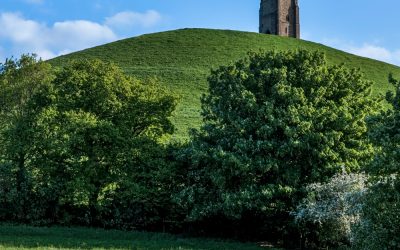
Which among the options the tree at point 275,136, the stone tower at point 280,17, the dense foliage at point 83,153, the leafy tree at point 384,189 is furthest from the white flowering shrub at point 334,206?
the stone tower at point 280,17

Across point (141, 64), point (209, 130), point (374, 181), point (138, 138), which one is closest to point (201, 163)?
point (209, 130)

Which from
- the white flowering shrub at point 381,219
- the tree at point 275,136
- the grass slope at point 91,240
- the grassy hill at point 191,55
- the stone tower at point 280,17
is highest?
the stone tower at point 280,17

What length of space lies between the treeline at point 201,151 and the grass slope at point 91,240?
79.8 inches

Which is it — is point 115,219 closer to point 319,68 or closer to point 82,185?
point 82,185

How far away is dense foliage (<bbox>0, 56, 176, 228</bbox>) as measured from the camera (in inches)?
1470

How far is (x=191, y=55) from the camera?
355 feet

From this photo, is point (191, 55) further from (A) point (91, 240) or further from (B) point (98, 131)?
(A) point (91, 240)

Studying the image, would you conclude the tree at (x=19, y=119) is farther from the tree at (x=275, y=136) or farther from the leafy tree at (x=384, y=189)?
the leafy tree at (x=384, y=189)

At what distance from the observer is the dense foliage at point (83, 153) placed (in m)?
37.3

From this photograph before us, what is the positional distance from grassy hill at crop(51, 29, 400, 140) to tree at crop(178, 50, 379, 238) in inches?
1881

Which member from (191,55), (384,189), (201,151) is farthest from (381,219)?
(191,55)

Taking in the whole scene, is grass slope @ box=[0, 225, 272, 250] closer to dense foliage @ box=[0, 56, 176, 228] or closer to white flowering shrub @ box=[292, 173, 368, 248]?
dense foliage @ box=[0, 56, 176, 228]

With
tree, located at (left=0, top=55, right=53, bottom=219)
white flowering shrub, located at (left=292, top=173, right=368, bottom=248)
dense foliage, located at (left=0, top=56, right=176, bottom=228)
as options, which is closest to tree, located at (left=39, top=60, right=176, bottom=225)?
dense foliage, located at (left=0, top=56, right=176, bottom=228)

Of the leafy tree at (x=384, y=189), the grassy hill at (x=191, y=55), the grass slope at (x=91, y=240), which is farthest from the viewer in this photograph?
the grassy hill at (x=191, y=55)
